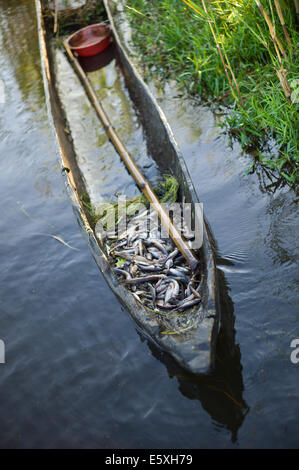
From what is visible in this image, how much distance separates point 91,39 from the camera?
7922 millimetres

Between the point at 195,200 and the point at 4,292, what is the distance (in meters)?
2.18

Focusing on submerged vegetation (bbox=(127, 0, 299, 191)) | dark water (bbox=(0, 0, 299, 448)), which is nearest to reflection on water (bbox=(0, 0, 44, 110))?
submerged vegetation (bbox=(127, 0, 299, 191))

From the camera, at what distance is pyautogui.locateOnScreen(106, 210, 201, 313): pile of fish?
323 cm

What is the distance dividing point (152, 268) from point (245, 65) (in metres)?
3.34

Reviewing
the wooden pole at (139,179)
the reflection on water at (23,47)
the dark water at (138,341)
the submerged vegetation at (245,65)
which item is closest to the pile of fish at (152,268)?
the wooden pole at (139,179)

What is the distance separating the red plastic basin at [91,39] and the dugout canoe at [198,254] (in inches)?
61.1

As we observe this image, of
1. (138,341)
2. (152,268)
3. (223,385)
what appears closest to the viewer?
(223,385)

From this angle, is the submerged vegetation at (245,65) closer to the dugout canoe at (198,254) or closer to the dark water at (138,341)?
the dark water at (138,341)

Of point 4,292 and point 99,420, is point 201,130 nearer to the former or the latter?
point 4,292

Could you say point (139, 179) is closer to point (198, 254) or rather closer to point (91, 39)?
point (198, 254)

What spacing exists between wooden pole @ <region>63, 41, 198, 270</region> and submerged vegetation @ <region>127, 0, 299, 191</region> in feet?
4.08

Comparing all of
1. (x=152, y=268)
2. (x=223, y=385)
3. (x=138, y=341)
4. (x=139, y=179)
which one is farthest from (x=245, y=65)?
(x=223, y=385)

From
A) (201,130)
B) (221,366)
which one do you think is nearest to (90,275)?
(221,366)

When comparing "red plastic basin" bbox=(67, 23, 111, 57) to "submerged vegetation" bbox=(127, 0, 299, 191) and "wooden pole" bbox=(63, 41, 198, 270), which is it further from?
"submerged vegetation" bbox=(127, 0, 299, 191)
